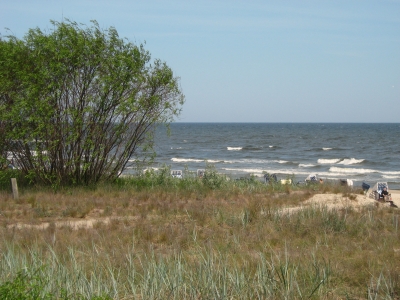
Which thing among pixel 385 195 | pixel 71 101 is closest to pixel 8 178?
pixel 71 101

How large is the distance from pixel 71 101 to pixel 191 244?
7.49 meters

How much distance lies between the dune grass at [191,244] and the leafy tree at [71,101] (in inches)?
36.2

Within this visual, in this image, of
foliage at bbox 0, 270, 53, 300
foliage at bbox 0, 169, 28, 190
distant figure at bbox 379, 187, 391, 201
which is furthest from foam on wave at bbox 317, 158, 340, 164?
foliage at bbox 0, 270, 53, 300

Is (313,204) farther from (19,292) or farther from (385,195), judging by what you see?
(19,292)

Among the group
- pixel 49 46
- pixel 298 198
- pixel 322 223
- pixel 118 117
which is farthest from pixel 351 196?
pixel 49 46

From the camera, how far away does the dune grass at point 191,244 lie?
17.7ft

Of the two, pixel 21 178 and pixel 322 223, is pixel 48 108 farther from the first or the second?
pixel 322 223

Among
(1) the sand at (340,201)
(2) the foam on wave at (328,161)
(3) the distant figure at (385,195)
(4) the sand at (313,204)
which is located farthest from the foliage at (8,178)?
(2) the foam on wave at (328,161)

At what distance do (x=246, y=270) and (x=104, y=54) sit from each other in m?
9.66

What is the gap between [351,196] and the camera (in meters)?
13.4

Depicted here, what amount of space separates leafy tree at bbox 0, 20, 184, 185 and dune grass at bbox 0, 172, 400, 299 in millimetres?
919

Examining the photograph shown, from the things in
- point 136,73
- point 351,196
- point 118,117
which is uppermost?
point 136,73

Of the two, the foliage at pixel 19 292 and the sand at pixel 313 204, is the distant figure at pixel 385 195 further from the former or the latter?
the foliage at pixel 19 292

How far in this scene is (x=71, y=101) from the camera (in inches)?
560
